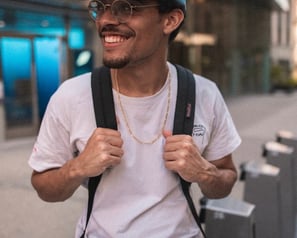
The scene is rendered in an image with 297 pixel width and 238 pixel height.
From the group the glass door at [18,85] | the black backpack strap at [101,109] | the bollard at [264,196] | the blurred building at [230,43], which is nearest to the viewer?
the black backpack strap at [101,109]

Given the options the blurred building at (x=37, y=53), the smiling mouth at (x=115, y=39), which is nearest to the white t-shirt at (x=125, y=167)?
the smiling mouth at (x=115, y=39)

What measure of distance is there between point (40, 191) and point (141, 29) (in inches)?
27.6

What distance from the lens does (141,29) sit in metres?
1.60

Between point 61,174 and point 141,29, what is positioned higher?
point 141,29

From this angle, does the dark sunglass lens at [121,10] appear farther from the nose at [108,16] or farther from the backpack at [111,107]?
the backpack at [111,107]

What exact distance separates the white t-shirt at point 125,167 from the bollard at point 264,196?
7.32 feet

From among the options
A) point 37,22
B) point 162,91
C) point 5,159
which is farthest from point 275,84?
point 162,91

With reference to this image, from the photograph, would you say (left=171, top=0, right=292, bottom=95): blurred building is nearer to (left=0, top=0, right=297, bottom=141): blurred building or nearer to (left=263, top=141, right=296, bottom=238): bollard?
(left=0, top=0, right=297, bottom=141): blurred building

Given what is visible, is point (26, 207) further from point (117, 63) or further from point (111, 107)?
point (117, 63)

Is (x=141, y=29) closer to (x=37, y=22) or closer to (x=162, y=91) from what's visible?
(x=162, y=91)

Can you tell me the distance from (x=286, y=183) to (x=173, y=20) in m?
3.24

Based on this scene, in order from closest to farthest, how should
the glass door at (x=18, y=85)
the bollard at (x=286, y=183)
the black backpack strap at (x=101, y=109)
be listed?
1. the black backpack strap at (x=101, y=109)
2. the bollard at (x=286, y=183)
3. the glass door at (x=18, y=85)

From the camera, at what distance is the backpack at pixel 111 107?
1.64 meters

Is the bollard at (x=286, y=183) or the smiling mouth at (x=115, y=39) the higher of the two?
the smiling mouth at (x=115, y=39)
